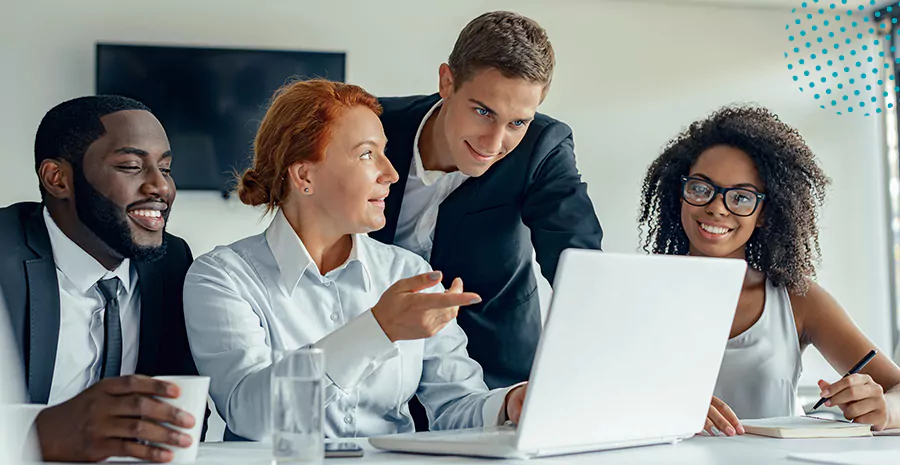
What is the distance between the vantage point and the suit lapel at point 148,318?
1.57m

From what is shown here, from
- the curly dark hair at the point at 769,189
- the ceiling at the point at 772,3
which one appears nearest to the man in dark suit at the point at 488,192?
the curly dark hair at the point at 769,189

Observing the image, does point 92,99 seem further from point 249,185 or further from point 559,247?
point 559,247

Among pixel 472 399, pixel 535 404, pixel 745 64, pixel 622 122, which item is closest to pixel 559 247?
pixel 472 399

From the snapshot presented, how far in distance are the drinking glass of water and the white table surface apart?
72mm

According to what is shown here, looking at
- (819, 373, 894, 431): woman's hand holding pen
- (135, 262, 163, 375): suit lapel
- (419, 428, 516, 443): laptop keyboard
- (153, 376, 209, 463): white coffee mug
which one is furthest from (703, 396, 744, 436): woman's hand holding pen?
(135, 262, 163, 375): suit lapel

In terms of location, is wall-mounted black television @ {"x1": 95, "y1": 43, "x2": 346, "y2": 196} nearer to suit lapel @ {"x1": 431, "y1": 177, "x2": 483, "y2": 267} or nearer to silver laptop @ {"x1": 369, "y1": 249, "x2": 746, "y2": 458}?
suit lapel @ {"x1": 431, "y1": 177, "x2": 483, "y2": 267}

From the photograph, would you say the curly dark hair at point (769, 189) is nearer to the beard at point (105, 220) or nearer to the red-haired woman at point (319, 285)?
the red-haired woman at point (319, 285)

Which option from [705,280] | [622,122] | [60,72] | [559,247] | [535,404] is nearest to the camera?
[535,404]

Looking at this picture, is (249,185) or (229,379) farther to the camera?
(249,185)

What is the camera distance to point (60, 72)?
13.4 ft

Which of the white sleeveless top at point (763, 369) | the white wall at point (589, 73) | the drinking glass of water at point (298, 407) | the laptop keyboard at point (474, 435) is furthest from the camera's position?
the white wall at point (589, 73)

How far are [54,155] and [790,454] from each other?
134cm

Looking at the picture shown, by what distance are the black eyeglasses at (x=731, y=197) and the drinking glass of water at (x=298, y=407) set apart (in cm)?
124

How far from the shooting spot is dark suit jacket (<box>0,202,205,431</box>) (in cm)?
150
